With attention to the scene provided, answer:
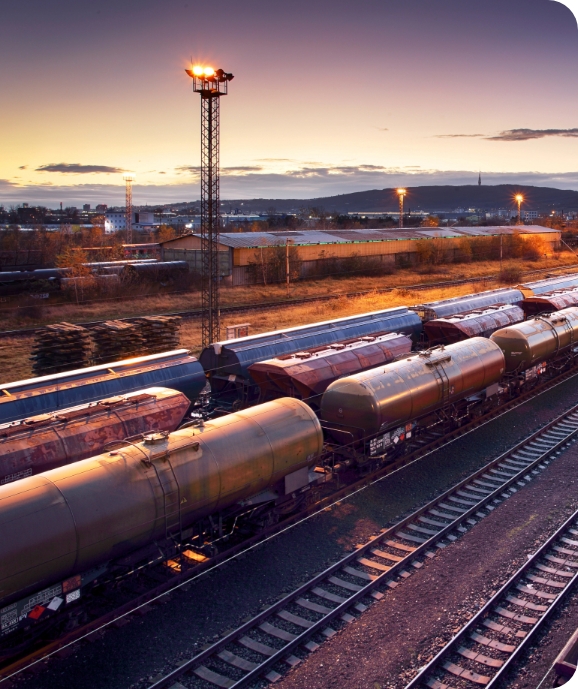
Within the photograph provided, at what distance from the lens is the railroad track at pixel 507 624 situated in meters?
10.1

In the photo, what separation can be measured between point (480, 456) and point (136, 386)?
1137 centimetres

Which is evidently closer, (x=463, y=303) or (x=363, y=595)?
(x=363, y=595)

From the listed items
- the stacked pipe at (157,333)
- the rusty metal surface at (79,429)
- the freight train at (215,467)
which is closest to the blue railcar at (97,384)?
the freight train at (215,467)

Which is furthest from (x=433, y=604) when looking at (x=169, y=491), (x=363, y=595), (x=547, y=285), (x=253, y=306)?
(x=253, y=306)

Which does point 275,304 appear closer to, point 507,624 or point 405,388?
point 405,388

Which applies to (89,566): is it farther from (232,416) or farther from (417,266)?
(417,266)

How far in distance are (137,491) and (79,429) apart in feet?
13.4

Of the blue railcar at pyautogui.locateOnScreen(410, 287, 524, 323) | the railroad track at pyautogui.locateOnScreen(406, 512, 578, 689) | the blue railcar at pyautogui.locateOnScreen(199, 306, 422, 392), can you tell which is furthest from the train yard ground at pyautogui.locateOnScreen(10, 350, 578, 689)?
the blue railcar at pyautogui.locateOnScreen(410, 287, 524, 323)

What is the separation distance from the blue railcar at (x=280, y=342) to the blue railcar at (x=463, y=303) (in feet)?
4.92

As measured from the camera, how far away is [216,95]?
3008 cm

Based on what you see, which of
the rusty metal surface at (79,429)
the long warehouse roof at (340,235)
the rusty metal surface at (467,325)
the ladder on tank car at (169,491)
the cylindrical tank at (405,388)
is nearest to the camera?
the ladder on tank car at (169,491)

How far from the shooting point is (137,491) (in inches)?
448

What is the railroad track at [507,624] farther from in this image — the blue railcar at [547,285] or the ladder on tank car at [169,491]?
the blue railcar at [547,285]

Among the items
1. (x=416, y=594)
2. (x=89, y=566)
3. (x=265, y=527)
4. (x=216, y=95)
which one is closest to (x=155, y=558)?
(x=89, y=566)
